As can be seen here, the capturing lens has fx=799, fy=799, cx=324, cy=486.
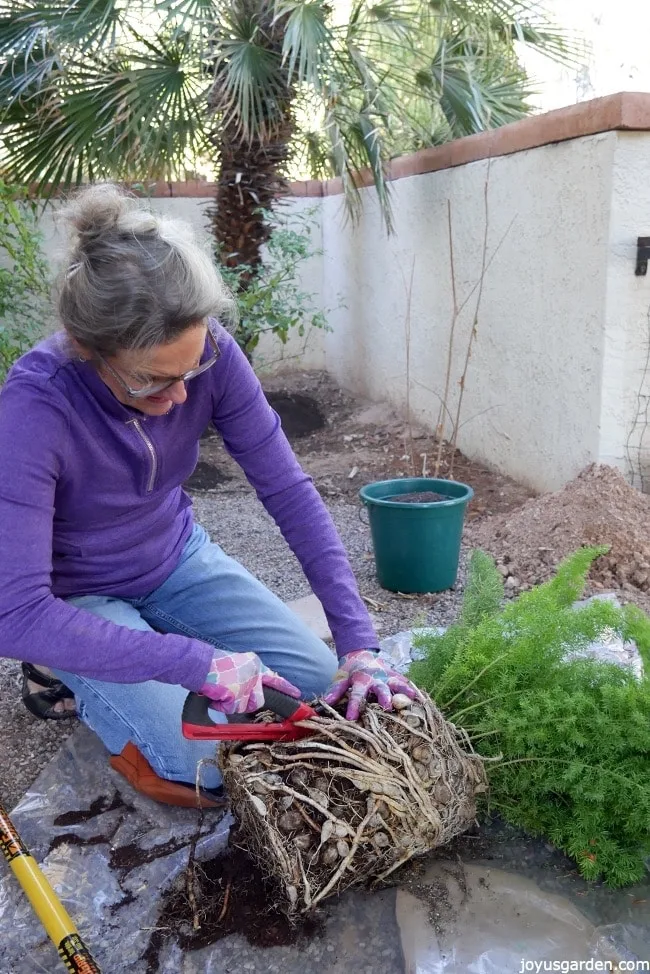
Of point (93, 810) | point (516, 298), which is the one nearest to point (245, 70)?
point (516, 298)

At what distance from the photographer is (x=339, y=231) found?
7.09 m

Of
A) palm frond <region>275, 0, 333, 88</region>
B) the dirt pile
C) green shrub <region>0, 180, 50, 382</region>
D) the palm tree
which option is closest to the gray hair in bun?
the dirt pile

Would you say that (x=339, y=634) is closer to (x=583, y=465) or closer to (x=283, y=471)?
(x=283, y=471)

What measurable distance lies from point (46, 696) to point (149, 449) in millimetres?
937

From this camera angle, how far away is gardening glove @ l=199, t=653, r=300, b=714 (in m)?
1.47

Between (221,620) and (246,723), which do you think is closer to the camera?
(246,723)

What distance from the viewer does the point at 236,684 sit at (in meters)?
1.47

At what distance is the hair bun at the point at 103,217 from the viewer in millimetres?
1537

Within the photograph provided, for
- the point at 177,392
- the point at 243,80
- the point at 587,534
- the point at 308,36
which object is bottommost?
the point at 587,534

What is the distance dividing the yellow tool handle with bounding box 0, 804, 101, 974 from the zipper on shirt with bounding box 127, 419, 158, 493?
785mm

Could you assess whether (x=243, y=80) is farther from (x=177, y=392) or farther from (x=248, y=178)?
(x=177, y=392)

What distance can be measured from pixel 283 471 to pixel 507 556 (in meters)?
1.61

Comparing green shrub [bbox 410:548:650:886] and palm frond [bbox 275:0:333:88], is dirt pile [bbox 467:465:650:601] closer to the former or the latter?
green shrub [bbox 410:548:650:886]

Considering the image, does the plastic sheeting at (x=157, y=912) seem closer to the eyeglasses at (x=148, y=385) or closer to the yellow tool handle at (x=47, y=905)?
the yellow tool handle at (x=47, y=905)
